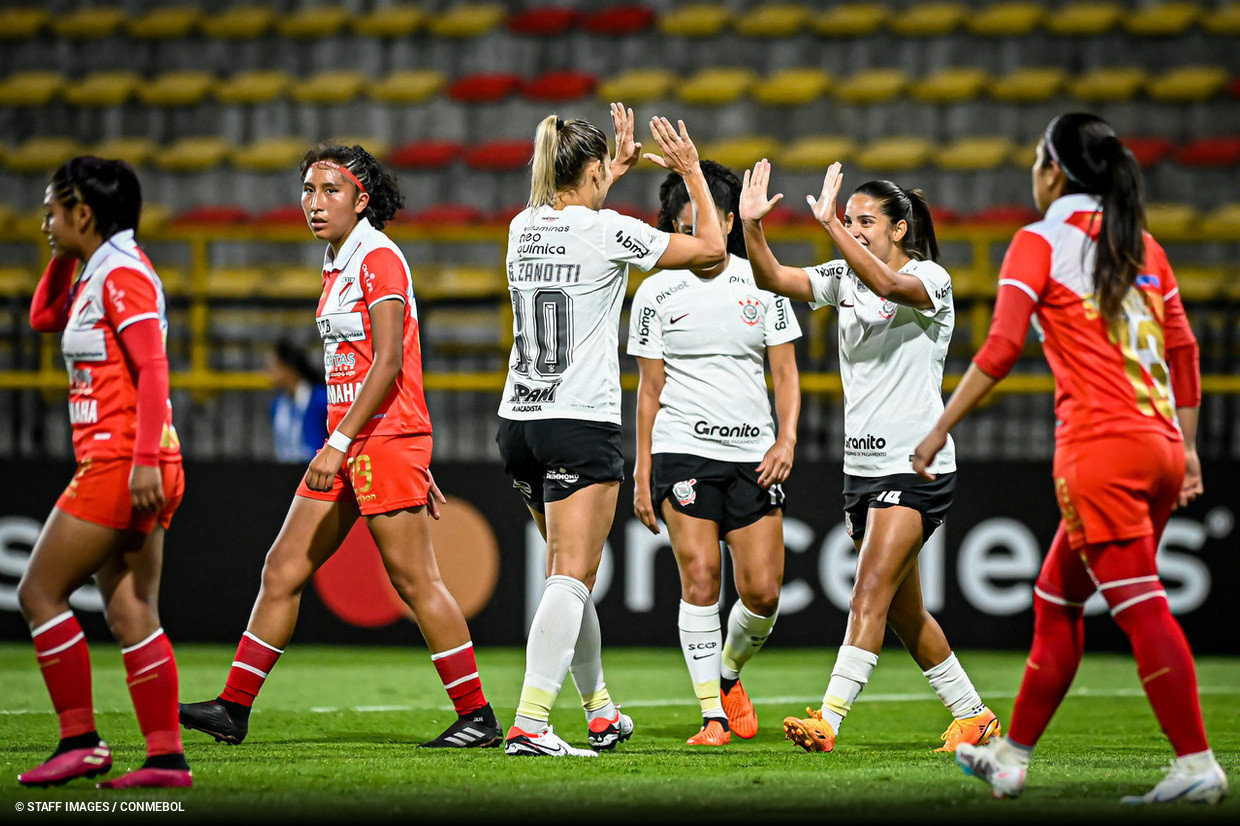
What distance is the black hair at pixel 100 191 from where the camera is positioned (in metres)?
4.48

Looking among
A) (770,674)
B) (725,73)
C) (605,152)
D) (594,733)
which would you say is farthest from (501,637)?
(725,73)

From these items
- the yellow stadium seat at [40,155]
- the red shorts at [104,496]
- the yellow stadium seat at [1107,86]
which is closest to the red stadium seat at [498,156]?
the yellow stadium seat at [40,155]

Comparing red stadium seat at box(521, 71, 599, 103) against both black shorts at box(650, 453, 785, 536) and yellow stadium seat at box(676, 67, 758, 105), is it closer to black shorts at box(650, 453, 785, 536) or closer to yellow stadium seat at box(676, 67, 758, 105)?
yellow stadium seat at box(676, 67, 758, 105)

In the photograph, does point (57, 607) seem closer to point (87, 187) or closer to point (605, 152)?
point (87, 187)

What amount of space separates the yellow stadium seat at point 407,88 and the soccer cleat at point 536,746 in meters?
11.2

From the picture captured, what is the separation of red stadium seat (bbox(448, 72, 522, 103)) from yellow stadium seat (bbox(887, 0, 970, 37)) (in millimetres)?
3939

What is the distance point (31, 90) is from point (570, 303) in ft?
41.7

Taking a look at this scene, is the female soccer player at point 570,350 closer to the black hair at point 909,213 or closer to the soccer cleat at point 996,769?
the black hair at point 909,213

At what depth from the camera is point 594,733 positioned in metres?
5.56

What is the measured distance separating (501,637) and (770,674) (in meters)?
2.01

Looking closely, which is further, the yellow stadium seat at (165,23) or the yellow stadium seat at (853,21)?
the yellow stadium seat at (165,23)

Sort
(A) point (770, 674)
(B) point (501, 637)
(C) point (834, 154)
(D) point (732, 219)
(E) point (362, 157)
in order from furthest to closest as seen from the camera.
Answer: (C) point (834, 154), (B) point (501, 637), (A) point (770, 674), (D) point (732, 219), (E) point (362, 157)

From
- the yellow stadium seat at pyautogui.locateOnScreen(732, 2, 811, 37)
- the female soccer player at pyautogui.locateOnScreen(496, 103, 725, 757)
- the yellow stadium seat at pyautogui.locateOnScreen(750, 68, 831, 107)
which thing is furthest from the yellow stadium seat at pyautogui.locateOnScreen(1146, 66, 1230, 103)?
the female soccer player at pyautogui.locateOnScreen(496, 103, 725, 757)

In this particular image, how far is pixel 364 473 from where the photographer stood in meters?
5.45
